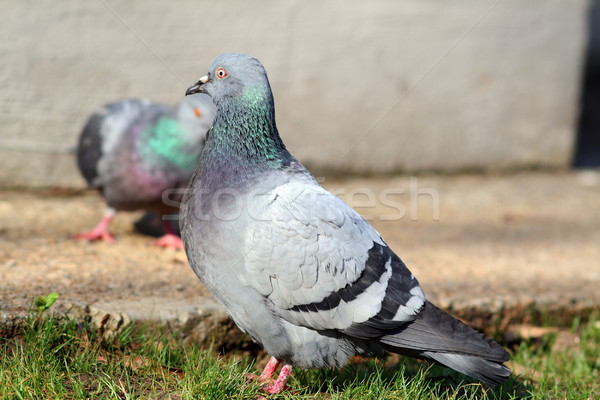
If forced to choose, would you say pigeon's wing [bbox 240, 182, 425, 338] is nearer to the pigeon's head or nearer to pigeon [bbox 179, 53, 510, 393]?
pigeon [bbox 179, 53, 510, 393]

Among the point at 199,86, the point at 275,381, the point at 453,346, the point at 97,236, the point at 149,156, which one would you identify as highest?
the point at 199,86

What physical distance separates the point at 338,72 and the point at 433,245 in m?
2.02

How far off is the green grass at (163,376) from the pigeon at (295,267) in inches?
6.9

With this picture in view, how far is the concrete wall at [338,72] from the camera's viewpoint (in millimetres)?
5406

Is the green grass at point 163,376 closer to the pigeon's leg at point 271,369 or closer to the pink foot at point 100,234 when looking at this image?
the pigeon's leg at point 271,369

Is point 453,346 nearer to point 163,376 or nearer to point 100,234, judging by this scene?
point 163,376

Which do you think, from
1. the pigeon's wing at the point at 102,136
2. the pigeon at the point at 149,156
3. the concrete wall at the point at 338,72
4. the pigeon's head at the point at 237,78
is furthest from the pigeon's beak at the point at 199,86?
the concrete wall at the point at 338,72

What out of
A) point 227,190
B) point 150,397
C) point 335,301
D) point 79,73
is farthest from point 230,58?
point 79,73

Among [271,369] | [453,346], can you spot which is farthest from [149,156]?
[453,346]

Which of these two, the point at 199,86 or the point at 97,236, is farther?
the point at 97,236

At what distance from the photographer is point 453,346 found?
2.77m

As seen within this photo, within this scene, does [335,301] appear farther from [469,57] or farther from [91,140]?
[469,57]

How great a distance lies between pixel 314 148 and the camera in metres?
6.29

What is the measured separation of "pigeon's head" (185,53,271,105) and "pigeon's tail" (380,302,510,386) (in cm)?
118
